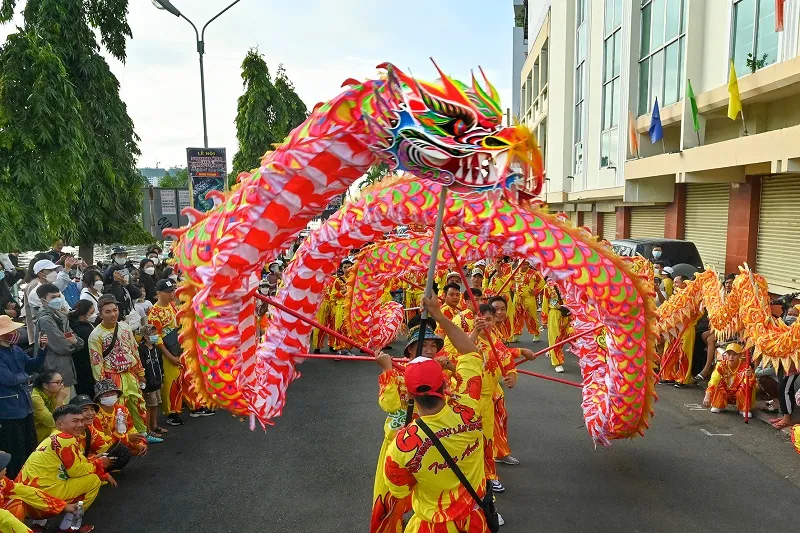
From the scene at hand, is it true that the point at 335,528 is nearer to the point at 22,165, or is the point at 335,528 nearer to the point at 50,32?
the point at 22,165

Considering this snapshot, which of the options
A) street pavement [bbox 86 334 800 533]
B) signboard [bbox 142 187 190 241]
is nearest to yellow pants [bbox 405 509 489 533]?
street pavement [bbox 86 334 800 533]

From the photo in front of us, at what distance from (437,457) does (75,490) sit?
3.00m

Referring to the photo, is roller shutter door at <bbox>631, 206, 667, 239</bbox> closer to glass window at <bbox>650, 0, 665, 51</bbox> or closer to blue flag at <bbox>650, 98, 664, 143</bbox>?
blue flag at <bbox>650, 98, 664, 143</bbox>

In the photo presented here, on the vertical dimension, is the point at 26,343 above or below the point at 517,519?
above

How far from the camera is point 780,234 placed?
34.2 ft

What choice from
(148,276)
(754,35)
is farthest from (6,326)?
(754,35)

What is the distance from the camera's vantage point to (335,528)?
4.14 m

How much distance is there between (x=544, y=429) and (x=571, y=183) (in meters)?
17.6

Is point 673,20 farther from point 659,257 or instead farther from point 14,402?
point 14,402

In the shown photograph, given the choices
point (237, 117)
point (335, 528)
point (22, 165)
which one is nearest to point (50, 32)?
point (22, 165)

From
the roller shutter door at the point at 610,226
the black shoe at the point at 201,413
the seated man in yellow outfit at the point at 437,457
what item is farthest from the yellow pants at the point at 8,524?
the roller shutter door at the point at 610,226

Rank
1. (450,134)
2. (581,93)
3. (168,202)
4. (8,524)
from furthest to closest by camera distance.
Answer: (581,93) → (168,202) → (8,524) → (450,134)

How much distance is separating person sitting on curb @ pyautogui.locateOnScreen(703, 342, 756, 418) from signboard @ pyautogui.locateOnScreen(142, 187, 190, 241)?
29.9 ft

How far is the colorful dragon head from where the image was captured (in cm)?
254
